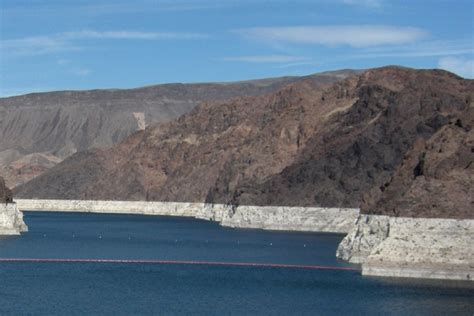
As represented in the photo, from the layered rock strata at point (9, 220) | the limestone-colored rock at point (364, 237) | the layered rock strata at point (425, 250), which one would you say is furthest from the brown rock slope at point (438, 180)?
the layered rock strata at point (9, 220)

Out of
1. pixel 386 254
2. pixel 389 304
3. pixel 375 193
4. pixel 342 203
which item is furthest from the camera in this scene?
pixel 342 203

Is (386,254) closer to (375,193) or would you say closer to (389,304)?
(389,304)

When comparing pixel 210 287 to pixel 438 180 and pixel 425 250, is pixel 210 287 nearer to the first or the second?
pixel 425 250

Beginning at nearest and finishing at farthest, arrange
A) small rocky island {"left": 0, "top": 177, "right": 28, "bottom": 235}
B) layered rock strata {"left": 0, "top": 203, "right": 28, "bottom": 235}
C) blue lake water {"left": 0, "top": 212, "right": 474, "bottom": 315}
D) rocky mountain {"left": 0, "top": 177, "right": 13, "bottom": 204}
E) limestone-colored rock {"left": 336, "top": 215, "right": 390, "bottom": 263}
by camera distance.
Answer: blue lake water {"left": 0, "top": 212, "right": 474, "bottom": 315} → limestone-colored rock {"left": 336, "top": 215, "right": 390, "bottom": 263} → rocky mountain {"left": 0, "top": 177, "right": 13, "bottom": 204} → small rocky island {"left": 0, "top": 177, "right": 28, "bottom": 235} → layered rock strata {"left": 0, "top": 203, "right": 28, "bottom": 235}

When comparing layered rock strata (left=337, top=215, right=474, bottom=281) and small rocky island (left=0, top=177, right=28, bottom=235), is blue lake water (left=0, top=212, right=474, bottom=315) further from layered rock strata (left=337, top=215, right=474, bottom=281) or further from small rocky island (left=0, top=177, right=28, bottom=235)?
small rocky island (left=0, top=177, right=28, bottom=235)

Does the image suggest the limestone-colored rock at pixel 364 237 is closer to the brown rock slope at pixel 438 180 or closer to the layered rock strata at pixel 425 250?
the brown rock slope at pixel 438 180

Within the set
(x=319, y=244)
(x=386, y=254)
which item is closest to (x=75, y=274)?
(x=386, y=254)

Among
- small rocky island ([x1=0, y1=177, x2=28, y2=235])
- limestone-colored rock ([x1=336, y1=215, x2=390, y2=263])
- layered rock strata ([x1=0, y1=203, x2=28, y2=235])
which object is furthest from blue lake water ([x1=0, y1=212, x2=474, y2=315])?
layered rock strata ([x1=0, y1=203, x2=28, y2=235])
